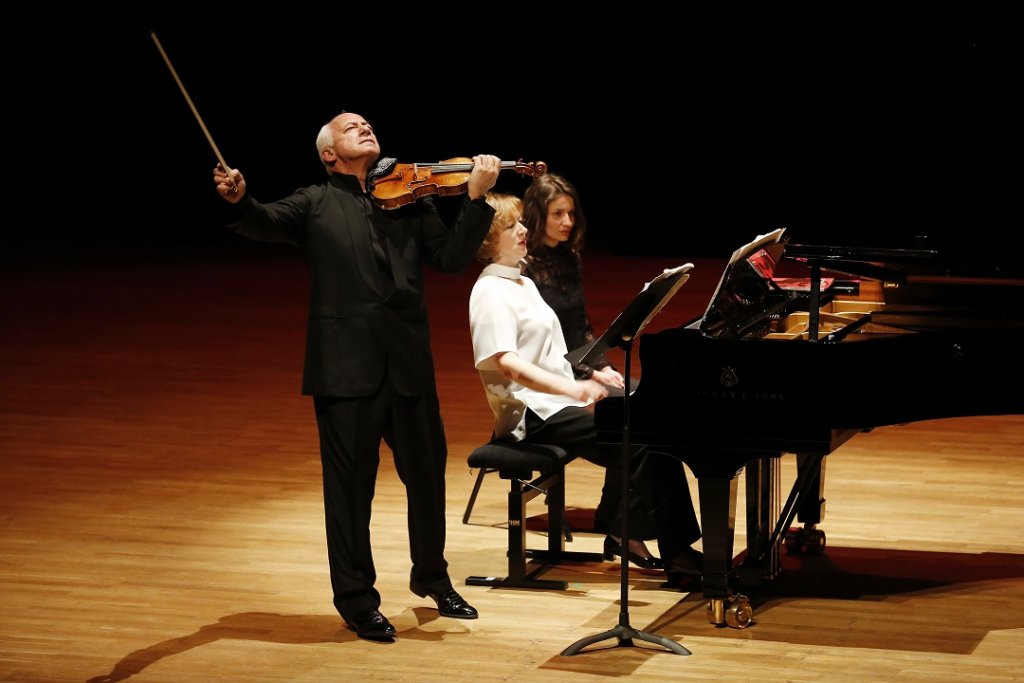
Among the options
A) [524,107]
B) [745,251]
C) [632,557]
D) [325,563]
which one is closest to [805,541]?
[632,557]

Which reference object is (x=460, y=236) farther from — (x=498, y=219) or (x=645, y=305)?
(x=645, y=305)

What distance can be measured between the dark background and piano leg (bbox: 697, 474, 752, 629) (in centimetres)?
627

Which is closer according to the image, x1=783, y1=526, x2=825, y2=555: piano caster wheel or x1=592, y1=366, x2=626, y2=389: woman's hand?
x1=592, y1=366, x2=626, y2=389: woman's hand

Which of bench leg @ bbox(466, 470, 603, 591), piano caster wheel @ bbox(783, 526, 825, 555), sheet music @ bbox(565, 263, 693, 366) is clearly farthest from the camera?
piano caster wheel @ bbox(783, 526, 825, 555)

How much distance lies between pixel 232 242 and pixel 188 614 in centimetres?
1085

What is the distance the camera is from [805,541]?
4.87 m

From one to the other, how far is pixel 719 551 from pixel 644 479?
468mm

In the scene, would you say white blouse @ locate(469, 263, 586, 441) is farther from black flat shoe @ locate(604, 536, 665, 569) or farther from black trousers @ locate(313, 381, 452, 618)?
black flat shoe @ locate(604, 536, 665, 569)

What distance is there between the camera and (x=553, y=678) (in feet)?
12.2

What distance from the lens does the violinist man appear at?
3979mm

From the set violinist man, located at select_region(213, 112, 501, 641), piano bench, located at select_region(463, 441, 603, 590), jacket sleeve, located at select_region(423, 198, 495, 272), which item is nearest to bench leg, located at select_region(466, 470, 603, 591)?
piano bench, located at select_region(463, 441, 603, 590)

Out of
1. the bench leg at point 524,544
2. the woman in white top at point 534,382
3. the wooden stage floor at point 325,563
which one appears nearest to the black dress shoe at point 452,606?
the wooden stage floor at point 325,563

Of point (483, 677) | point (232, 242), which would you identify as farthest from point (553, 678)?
point (232, 242)

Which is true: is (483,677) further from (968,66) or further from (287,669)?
(968,66)
